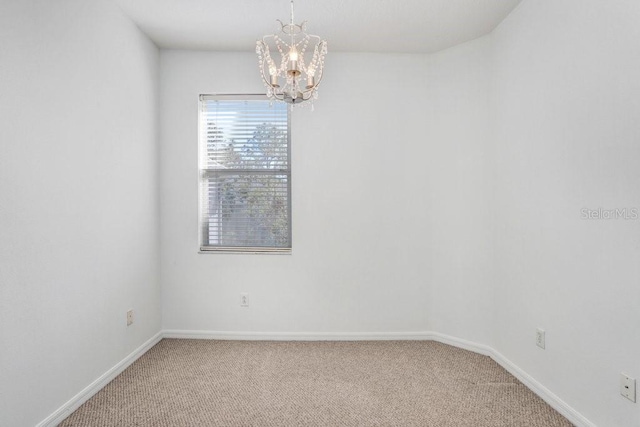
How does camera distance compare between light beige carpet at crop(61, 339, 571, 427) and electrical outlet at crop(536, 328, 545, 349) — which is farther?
electrical outlet at crop(536, 328, 545, 349)

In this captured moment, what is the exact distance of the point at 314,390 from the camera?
7.51 feet

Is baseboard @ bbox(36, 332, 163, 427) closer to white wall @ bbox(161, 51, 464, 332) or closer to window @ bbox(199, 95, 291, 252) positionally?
white wall @ bbox(161, 51, 464, 332)

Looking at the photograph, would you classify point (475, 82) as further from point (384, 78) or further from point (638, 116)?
point (638, 116)

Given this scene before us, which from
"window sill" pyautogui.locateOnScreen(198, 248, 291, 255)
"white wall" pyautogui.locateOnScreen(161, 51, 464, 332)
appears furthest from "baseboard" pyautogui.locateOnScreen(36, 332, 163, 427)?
"window sill" pyautogui.locateOnScreen(198, 248, 291, 255)

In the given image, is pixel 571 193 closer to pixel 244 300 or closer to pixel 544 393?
pixel 544 393

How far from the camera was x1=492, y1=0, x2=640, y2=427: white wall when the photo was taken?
163cm

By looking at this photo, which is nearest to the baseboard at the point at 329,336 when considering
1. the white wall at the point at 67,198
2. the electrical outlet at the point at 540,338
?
the white wall at the point at 67,198

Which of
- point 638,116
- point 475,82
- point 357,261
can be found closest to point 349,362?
point 357,261

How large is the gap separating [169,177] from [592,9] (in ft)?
10.6

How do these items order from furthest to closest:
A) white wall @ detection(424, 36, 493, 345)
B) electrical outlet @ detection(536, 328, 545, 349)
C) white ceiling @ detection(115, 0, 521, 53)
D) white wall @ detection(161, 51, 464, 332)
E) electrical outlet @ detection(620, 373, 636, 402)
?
white wall @ detection(161, 51, 464, 332) → white wall @ detection(424, 36, 493, 345) → white ceiling @ detection(115, 0, 521, 53) → electrical outlet @ detection(536, 328, 545, 349) → electrical outlet @ detection(620, 373, 636, 402)

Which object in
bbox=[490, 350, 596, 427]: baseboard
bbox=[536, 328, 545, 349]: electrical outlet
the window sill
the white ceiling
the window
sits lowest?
bbox=[490, 350, 596, 427]: baseboard

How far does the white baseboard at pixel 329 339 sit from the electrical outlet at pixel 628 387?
33 cm

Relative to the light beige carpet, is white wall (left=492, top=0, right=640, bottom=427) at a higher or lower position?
higher

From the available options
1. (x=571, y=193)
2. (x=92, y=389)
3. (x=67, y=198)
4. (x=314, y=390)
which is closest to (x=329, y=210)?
(x=314, y=390)
